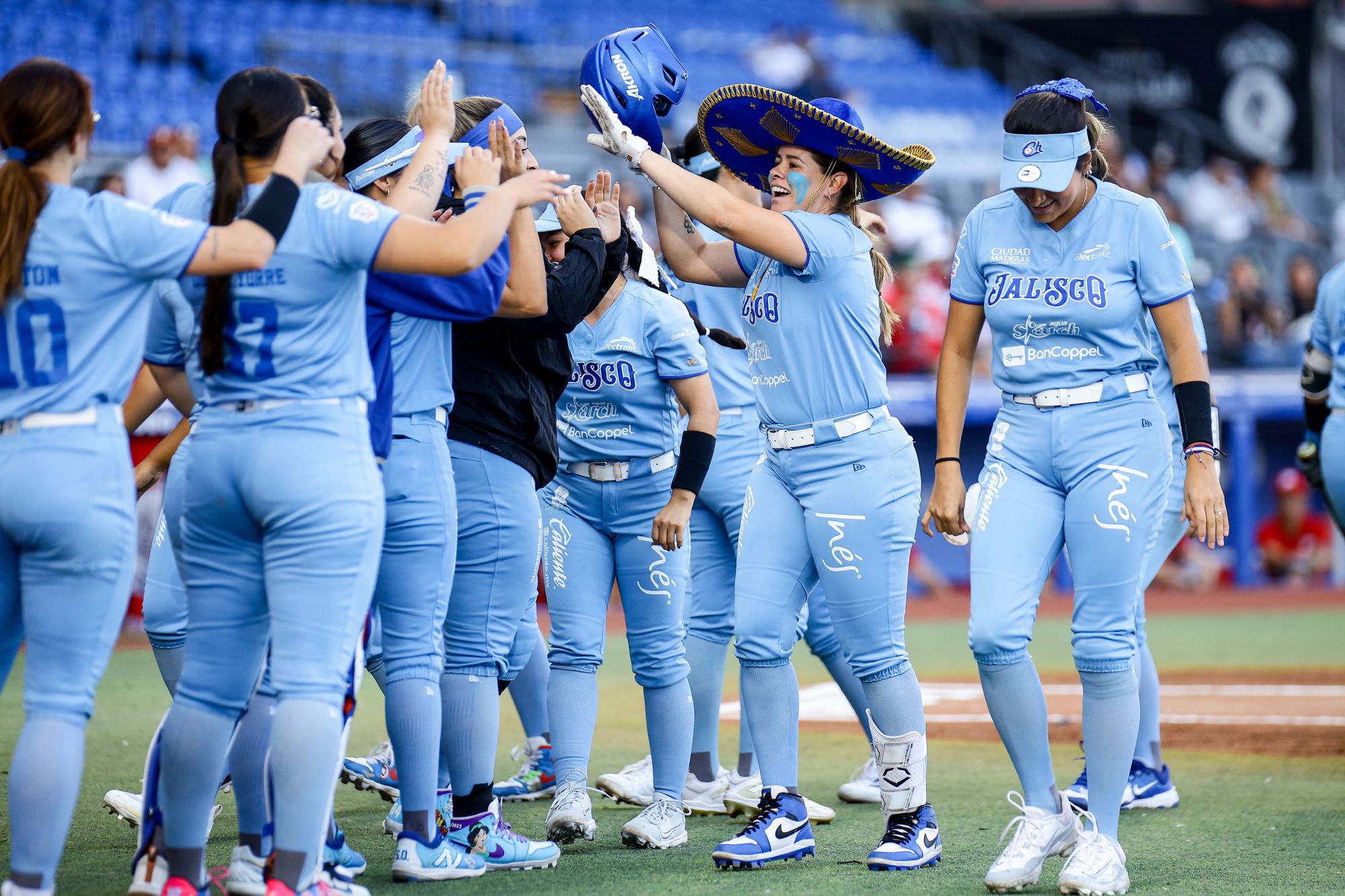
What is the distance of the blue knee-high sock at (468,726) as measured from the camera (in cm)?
429

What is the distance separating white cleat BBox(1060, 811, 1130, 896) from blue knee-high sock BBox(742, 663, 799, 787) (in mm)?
885

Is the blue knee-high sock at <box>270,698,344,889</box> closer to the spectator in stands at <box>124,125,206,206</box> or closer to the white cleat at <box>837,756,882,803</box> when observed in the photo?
the white cleat at <box>837,756,882,803</box>

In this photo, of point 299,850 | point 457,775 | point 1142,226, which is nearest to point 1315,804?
point 1142,226

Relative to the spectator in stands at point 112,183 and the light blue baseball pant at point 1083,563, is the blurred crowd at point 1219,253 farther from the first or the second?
the light blue baseball pant at point 1083,563

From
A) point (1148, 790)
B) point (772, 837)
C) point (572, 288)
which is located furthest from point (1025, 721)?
point (572, 288)

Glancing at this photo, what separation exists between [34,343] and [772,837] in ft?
8.13

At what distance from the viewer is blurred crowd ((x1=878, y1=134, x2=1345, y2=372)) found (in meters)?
14.3

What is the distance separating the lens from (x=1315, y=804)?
17.4 feet

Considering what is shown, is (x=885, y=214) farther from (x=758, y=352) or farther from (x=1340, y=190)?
(x=758, y=352)

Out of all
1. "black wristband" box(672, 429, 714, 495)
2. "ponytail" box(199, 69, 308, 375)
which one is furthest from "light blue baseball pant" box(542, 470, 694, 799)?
"ponytail" box(199, 69, 308, 375)

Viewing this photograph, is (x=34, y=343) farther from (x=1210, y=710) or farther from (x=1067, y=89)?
(x=1210, y=710)

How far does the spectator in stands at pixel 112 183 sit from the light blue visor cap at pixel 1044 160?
732 cm

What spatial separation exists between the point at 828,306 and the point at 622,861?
1780mm

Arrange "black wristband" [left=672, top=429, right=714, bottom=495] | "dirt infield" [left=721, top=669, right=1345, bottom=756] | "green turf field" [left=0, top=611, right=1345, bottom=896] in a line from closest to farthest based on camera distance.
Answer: "green turf field" [left=0, top=611, right=1345, bottom=896], "black wristband" [left=672, top=429, right=714, bottom=495], "dirt infield" [left=721, top=669, right=1345, bottom=756]
